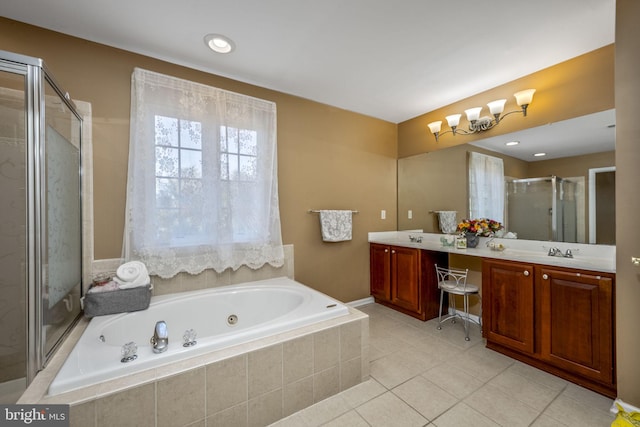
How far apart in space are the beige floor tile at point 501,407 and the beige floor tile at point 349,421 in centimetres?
68

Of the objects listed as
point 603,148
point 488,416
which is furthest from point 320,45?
point 488,416

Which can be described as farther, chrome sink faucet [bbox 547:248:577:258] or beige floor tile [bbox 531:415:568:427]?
chrome sink faucet [bbox 547:248:577:258]

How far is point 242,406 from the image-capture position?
129 centimetres

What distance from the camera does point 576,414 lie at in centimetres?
146

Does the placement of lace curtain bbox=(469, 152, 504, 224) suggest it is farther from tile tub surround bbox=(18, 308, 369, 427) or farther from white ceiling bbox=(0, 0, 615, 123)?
tile tub surround bbox=(18, 308, 369, 427)

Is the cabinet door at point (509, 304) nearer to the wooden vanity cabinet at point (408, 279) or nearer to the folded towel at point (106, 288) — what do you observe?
the wooden vanity cabinet at point (408, 279)

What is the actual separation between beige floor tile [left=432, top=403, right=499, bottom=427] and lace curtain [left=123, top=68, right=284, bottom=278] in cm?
167

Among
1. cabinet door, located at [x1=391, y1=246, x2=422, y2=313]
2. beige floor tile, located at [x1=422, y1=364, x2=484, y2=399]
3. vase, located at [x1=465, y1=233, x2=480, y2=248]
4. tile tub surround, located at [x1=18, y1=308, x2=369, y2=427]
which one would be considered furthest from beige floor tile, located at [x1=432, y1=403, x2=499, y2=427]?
vase, located at [x1=465, y1=233, x2=480, y2=248]

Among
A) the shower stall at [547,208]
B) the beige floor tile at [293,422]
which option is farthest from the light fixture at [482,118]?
the beige floor tile at [293,422]

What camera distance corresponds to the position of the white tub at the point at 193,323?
1109mm

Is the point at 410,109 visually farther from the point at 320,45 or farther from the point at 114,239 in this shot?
the point at 114,239

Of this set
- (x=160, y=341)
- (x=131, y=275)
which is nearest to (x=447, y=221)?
(x=160, y=341)

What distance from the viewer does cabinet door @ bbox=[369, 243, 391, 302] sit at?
9.86 ft

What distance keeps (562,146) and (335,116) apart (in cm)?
210
